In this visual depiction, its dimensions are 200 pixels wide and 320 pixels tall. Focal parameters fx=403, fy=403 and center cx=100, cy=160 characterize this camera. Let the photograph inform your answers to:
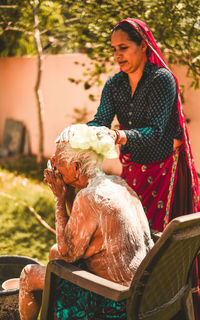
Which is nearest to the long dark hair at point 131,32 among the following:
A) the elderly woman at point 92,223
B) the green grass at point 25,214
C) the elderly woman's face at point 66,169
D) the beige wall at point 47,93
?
the elderly woman at point 92,223

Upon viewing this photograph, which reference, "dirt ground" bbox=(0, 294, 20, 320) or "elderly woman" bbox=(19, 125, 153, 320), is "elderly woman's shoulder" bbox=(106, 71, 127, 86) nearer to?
"elderly woman" bbox=(19, 125, 153, 320)

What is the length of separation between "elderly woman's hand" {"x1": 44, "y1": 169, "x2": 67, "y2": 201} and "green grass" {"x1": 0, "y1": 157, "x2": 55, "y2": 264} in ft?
6.50

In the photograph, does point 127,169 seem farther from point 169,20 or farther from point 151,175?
point 169,20

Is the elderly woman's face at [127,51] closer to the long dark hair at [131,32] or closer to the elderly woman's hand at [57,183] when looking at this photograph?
the long dark hair at [131,32]

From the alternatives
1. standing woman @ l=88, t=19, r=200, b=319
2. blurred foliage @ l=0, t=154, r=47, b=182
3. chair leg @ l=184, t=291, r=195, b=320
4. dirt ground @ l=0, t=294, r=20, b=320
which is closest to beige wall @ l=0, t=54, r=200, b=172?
blurred foliage @ l=0, t=154, r=47, b=182

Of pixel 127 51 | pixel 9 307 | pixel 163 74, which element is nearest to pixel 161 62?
pixel 163 74

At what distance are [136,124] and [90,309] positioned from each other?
4.12 ft

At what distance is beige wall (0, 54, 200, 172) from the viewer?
25.5ft

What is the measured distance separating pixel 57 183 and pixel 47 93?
6.61 meters

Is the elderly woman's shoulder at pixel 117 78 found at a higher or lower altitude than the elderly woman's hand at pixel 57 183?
higher

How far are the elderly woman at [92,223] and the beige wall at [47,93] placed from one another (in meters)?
5.05

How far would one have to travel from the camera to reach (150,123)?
2510 millimetres

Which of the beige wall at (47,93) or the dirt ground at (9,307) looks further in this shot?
the beige wall at (47,93)

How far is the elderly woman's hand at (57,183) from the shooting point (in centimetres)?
212
